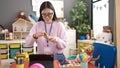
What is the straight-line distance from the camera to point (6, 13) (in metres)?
5.11

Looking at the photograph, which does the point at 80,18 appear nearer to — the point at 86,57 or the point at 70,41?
the point at 70,41

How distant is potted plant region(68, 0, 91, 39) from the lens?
5.05m

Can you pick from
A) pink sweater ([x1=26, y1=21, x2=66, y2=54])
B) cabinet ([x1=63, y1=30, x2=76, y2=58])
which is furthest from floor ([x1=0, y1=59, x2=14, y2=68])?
pink sweater ([x1=26, y1=21, x2=66, y2=54])

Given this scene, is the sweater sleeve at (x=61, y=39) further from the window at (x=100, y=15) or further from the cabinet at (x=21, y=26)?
the cabinet at (x=21, y=26)

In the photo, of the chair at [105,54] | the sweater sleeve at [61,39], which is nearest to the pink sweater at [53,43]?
the sweater sleeve at [61,39]

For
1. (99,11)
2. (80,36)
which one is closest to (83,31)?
(80,36)

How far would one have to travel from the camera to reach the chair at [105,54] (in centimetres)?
158

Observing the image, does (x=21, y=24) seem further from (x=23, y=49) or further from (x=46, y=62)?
(x=46, y=62)

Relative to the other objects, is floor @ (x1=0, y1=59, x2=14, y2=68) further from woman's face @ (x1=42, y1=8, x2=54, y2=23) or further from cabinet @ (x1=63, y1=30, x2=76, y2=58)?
woman's face @ (x1=42, y1=8, x2=54, y2=23)

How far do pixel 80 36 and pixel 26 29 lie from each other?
146 cm

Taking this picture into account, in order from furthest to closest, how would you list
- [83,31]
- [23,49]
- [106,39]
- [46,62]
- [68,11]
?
[68,11] < [83,31] < [23,49] < [106,39] < [46,62]

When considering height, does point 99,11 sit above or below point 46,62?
above

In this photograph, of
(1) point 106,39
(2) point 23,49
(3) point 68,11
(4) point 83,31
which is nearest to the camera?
(1) point 106,39

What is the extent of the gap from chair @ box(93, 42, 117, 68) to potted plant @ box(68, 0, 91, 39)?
3.16 m
